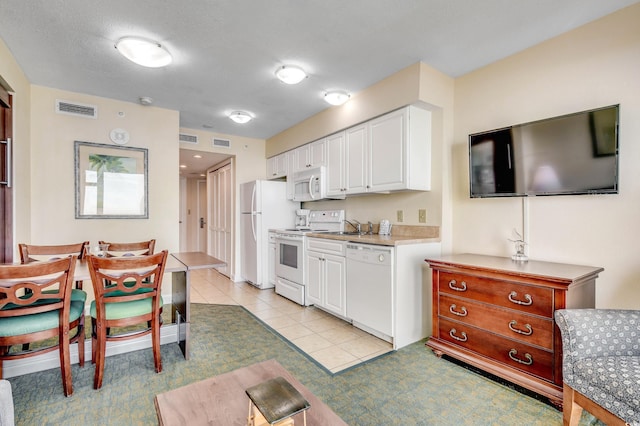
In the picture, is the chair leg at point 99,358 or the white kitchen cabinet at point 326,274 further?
the white kitchen cabinet at point 326,274

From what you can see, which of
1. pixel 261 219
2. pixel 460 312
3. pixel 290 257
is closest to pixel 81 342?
pixel 290 257

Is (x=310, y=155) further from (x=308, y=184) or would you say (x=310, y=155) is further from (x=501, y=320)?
(x=501, y=320)

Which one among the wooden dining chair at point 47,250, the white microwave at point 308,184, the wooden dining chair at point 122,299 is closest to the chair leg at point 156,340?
the wooden dining chair at point 122,299

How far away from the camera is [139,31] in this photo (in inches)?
90.6

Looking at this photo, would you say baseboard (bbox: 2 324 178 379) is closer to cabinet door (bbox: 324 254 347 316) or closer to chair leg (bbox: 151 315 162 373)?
chair leg (bbox: 151 315 162 373)

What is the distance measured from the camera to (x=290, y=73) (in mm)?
2824

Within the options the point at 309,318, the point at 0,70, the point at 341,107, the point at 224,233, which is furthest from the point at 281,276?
the point at 0,70

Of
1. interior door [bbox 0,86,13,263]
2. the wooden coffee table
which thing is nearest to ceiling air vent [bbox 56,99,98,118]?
interior door [bbox 0,86,13,263]

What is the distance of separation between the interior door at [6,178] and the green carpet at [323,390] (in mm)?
1317

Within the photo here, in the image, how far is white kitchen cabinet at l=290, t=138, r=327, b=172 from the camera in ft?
13.4

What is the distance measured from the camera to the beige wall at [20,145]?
276 cm

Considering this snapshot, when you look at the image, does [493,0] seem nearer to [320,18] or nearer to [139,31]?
[320,18]

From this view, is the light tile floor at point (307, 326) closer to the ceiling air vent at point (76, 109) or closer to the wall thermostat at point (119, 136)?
the wall thermostat at point (119, 136)

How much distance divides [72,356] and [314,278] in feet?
7.61
